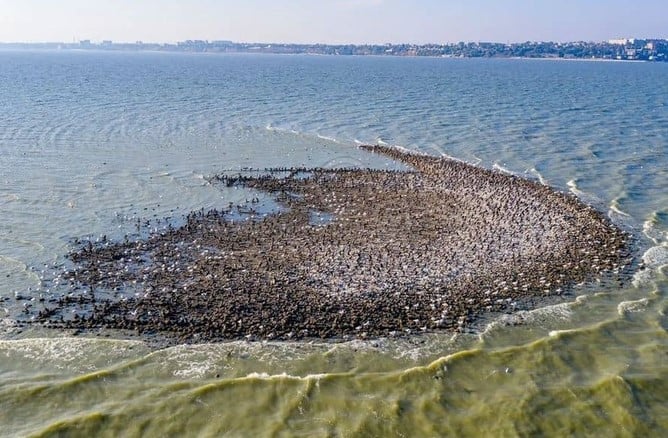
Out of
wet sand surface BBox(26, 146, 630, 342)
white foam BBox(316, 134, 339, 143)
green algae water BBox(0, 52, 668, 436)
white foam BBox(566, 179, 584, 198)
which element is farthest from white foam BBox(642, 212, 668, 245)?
white foam BBox(316, 134, 339, 143)

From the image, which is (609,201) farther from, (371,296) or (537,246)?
(371,296)

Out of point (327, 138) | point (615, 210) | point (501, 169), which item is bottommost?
point (615, 210)

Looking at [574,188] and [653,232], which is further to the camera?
[574,188]

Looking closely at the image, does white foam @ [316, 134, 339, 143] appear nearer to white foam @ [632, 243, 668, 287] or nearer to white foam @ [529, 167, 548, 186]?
white foam @ [529, 167, 548, 186]

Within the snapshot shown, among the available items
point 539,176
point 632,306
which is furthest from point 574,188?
point 632,306

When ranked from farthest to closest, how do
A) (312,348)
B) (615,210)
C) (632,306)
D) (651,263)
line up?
(615,210), (651,263), (632,306), (312,348)

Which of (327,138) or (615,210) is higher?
(327,138)

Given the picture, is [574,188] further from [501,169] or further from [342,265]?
[342,265]

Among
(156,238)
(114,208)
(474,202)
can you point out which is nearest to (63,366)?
(156,238)
